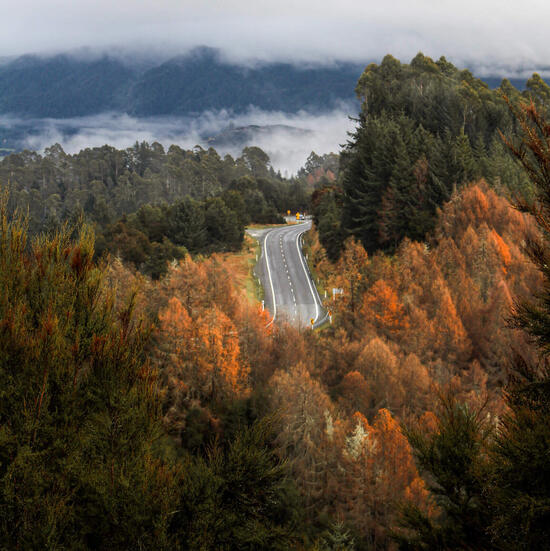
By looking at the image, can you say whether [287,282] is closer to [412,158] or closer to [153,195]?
[412,158]

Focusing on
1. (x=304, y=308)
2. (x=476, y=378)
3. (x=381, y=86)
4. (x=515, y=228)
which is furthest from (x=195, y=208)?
(x=476, y=378)

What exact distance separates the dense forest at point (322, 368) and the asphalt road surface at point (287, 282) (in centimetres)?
269

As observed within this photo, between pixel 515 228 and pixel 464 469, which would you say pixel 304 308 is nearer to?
pixel 515 228

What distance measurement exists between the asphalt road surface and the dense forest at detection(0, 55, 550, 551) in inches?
106

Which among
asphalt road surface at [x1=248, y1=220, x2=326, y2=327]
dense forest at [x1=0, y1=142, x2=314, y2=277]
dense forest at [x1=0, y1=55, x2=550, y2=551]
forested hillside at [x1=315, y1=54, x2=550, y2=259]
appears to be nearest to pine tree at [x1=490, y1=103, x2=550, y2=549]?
dense forest at [x1=0, y1=55, x2=550, y2=551]

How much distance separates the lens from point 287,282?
197 ft

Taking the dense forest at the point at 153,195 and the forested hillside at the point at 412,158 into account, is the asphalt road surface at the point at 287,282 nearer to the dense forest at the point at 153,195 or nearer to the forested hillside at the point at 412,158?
the forested hillside at the point at 412,158

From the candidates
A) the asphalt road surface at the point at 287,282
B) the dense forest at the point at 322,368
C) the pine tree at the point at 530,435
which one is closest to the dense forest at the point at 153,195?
the dense forest at the point at 322,368

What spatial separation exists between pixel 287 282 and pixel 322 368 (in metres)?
27.2

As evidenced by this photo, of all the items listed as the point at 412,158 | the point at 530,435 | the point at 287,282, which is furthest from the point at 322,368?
the point at 412,158

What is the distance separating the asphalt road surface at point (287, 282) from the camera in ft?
163

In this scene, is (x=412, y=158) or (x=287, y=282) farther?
(x=287, y=282)

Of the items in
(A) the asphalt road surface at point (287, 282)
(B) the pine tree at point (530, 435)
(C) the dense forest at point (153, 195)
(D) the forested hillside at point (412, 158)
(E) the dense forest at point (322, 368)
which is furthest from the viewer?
(C) the dense forest at point (153, 195)

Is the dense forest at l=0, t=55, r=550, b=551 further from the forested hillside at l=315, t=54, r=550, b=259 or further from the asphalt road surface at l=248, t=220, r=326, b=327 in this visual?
the asphalt road surface at l=248, t=220, r=326, b=327
